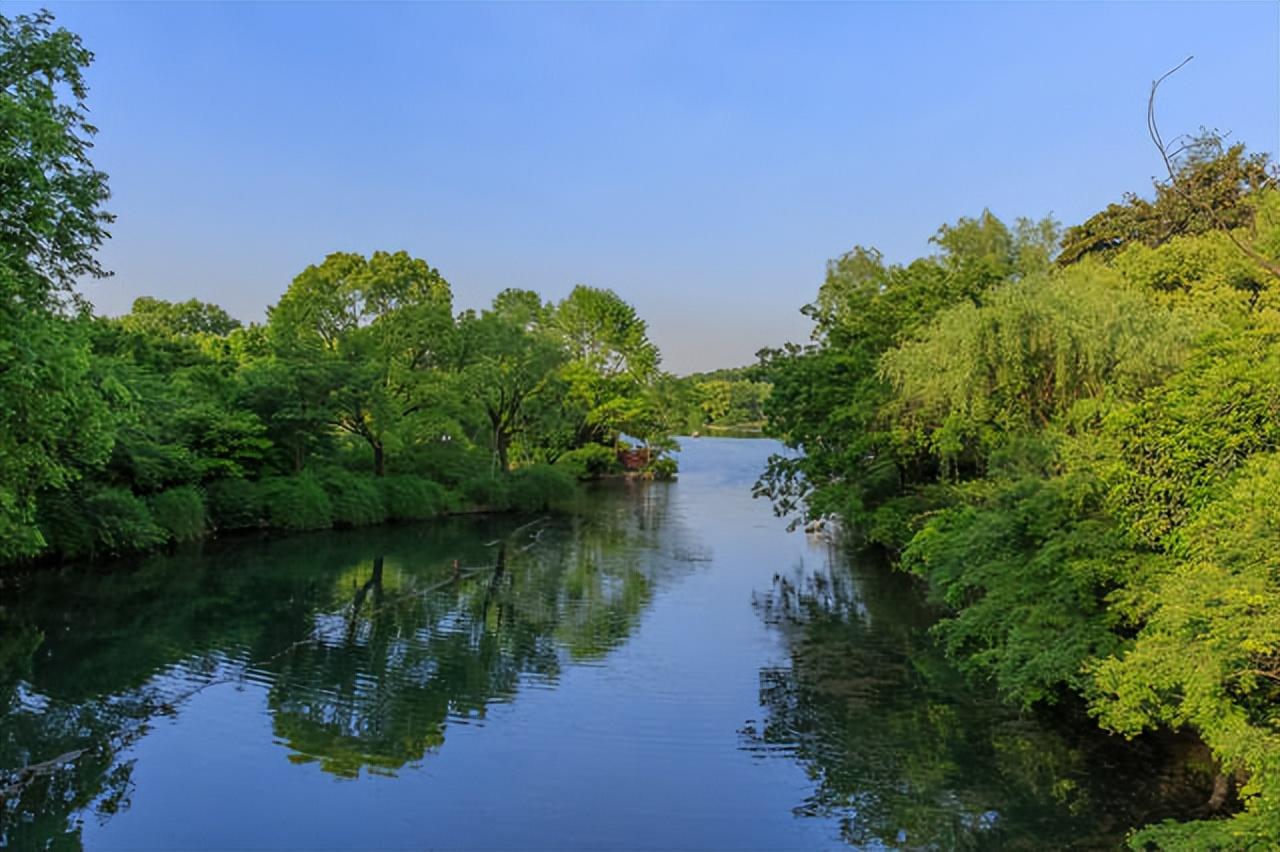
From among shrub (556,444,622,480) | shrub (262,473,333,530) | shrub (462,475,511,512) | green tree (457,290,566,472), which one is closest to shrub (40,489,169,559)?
shrub (262,473,333,530)

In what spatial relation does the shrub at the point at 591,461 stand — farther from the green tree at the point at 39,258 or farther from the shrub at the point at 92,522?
the green tree at the point at 39,258

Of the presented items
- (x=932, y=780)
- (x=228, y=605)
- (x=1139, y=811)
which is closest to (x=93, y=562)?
(x=228, y=605)

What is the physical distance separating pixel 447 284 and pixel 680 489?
835 inches

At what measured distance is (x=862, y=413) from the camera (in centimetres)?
2327

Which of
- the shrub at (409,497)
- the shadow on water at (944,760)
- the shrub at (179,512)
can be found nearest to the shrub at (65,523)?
the shrub at (179,512)

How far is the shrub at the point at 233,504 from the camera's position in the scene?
32125 mm

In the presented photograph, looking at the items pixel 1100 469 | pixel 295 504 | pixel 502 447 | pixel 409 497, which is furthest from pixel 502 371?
pixel 1100 469

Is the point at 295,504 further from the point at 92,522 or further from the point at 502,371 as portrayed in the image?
the point at 502,371

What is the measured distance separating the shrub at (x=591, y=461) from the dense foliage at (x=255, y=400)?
213 mm

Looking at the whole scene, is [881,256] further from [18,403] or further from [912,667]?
[18,403]

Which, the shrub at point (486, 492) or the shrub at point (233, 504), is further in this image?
the shrub at point (486, 492)

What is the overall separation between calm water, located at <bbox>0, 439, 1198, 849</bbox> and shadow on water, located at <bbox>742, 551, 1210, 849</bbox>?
55 mm

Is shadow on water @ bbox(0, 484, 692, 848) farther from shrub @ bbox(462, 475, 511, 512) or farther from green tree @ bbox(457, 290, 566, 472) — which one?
green tree @ bbox(457, 290, 566, 472)

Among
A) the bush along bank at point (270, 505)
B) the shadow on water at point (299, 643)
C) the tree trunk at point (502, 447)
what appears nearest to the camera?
the shadow on water at point (299, 643)
